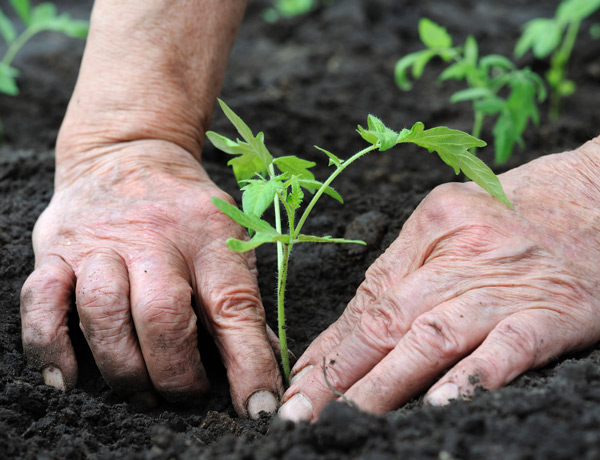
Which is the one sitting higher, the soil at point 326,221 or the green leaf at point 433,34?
the green leaf at point 433,34

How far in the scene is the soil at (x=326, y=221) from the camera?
4.50ft

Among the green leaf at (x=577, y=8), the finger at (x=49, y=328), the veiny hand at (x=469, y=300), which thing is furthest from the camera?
the green leaf at (x=577, y=8)

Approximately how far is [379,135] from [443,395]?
66cm

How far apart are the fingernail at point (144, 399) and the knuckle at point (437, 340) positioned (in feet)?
2.81

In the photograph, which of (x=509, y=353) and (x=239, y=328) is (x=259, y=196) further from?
(x=509, y=353)

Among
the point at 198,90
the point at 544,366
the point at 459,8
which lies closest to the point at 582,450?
the point at 544,366

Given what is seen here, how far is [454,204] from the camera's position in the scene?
6.15 feet

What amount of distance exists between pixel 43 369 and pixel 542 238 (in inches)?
60.1

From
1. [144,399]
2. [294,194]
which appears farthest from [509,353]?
[144,399]

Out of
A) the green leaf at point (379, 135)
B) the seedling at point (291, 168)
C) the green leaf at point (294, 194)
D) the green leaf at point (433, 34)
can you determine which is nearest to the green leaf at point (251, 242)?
the seedling at point (291, 168)

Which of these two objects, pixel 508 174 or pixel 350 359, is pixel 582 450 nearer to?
pixel 350 359

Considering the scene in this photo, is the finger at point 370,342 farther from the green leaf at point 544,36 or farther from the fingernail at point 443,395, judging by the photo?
the green leaf at point 544,36

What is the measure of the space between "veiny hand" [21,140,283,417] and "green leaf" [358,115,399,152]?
23.9 inches

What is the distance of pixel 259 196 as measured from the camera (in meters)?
1.63
